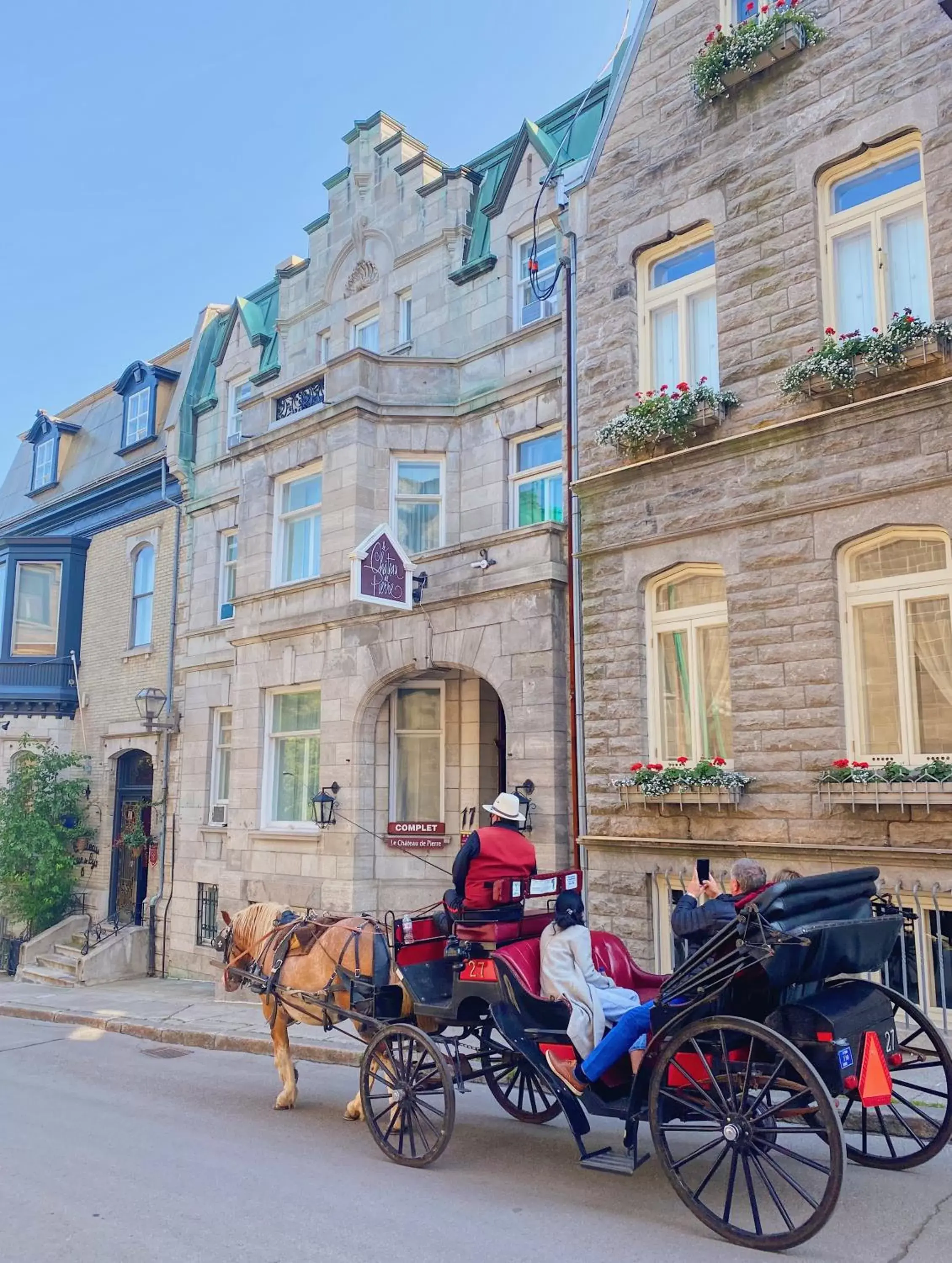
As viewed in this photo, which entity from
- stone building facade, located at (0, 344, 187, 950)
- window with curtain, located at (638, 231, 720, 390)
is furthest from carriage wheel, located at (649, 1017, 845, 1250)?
stone building facade, located at (0, 344, 187, 950)

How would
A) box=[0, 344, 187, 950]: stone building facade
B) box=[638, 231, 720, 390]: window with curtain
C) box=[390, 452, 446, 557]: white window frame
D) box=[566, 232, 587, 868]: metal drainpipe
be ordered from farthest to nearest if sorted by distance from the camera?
1. box=[0, 344, 187, 950]: stone building facade
2. box=[390, 452, 446, 557]: white window frame
3. box=[566, 232, 587, 868]: metal drainpipe
4. box=[638, 231, 720, 390]: window with curtain

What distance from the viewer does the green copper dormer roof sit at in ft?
47.2

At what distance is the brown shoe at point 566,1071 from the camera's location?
226 inches

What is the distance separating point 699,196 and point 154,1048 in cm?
1116

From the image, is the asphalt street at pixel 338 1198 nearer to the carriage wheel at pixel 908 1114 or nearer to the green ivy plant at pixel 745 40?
the carriage wheel at pixel 908 1114

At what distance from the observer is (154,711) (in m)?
19.2

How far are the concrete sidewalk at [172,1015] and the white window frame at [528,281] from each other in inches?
369

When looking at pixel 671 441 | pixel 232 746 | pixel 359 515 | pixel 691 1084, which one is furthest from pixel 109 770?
pixel 691 1084

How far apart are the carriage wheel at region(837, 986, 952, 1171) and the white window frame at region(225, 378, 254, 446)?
15866 mm

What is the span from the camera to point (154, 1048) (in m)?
11.5

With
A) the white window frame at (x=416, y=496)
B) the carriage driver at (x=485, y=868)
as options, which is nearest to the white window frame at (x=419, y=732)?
the white window frame at (x=416, y=496)

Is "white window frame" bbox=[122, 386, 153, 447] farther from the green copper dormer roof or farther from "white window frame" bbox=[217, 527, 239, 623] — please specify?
the green copper dormer roof

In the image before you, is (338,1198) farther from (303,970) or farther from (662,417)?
(662,417)

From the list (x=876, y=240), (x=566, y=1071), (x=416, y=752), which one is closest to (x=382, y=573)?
(x=416, y=752)
